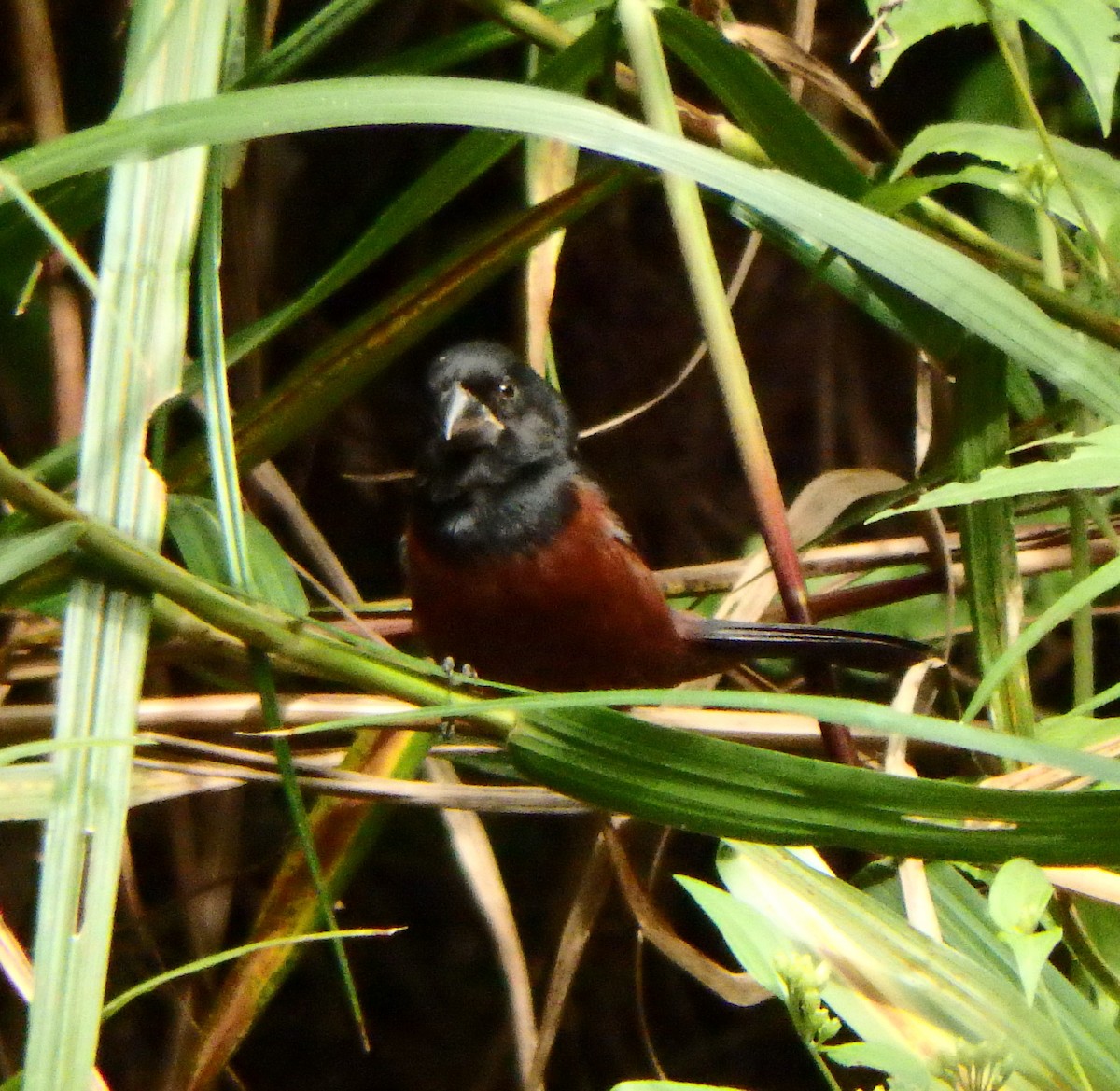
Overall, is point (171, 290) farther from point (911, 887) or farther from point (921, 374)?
point (921, 374)

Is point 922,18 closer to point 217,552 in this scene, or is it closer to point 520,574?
point 217,552

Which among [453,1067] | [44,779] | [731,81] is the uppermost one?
[731,81]

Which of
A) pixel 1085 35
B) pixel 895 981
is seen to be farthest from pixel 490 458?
pixel 895 981

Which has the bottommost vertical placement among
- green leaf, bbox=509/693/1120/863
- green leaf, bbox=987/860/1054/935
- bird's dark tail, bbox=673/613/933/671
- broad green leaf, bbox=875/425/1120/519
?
green leaf, bbox=987/860/1054/935

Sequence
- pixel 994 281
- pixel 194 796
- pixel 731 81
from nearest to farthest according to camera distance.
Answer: pixel 994 281 → pixel 731 81 → pixel 194 796

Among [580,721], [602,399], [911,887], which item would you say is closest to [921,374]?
[911,887]

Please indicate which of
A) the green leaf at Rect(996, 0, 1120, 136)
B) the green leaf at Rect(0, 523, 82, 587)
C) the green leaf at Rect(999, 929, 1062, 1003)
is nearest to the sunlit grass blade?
the green leaf at Rect(0, 523, 82, 587)

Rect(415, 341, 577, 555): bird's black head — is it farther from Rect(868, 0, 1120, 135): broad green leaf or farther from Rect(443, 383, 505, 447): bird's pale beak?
Rect(868, 0, 1120, 135): broad green leaf

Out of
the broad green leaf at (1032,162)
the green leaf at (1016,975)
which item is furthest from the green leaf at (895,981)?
the broad green leaf at (1032,162)
